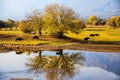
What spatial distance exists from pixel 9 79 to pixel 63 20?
2.22 metres

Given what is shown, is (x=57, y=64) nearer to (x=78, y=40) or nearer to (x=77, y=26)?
(x=78, y=40)

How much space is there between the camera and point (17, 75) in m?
8.92

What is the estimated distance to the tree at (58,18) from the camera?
381 inches

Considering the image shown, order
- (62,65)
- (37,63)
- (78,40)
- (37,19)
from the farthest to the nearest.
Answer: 1. (37,19)
2. (78,40)
3. (37,63)
4. (62,65)

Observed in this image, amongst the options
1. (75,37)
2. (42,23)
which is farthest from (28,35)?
(75,37)

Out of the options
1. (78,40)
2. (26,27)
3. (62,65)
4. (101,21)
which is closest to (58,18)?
(78,40)

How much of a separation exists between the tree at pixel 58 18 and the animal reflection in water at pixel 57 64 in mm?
598

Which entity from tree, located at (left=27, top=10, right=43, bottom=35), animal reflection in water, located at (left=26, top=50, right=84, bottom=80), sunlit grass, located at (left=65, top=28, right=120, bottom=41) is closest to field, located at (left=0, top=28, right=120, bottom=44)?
sunlit grass, located at (left=65, top=28, right=120, bottom=41)

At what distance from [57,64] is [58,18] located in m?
1.26

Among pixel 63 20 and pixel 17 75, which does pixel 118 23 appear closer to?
pixel 63 20

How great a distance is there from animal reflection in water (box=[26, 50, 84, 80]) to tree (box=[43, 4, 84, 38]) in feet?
1.96

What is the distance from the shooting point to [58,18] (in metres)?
9.73

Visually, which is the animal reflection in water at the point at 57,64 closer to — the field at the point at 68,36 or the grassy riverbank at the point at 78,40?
the grassy riverbank at the point at 78,40

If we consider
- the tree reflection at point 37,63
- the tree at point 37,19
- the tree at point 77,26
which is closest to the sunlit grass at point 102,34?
the tree at point 77,26
